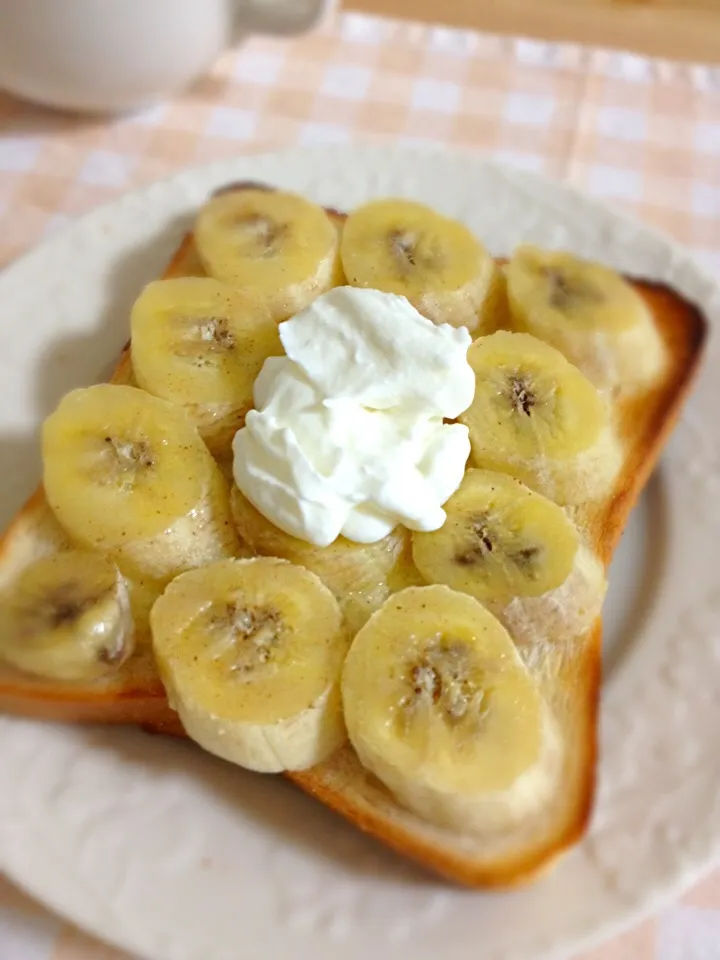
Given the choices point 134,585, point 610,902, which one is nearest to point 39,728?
point 134,585

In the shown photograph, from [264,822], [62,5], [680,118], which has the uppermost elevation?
[62,5]

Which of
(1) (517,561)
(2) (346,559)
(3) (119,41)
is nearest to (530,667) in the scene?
(1) (517,561)

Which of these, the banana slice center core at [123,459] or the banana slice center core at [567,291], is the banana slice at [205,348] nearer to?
the banana slice center core at [123,459]

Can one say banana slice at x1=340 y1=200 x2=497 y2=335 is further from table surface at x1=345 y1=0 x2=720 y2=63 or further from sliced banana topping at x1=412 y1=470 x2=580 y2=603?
table surface at x1=345 y1=0 x2=720 y2=63

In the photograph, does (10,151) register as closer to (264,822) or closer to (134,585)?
(134,585)

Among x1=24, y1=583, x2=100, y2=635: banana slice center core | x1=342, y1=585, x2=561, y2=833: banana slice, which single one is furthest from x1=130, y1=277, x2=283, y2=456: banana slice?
x1=342, y1=585, x2=561, y2=833: banana slice

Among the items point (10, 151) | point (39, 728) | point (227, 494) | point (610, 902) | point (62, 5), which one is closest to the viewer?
point (610, 902)

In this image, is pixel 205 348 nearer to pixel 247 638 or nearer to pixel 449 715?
pixel 247 638
